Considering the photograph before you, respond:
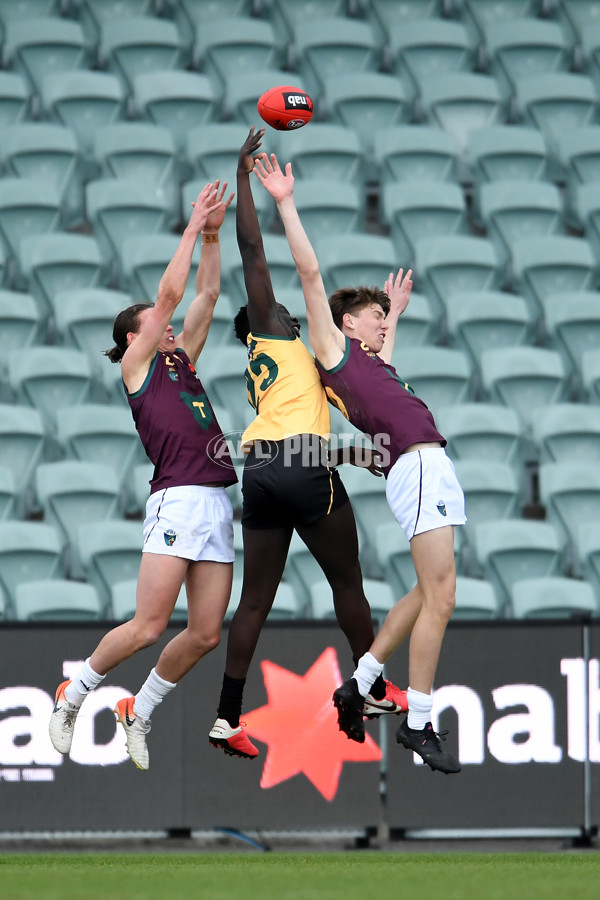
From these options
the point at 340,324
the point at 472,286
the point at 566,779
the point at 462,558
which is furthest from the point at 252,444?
the point at 472,286

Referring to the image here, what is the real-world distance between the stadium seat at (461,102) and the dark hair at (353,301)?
637 cm

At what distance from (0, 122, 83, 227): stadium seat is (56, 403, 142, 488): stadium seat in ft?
8.08

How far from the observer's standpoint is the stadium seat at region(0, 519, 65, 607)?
8.34 m

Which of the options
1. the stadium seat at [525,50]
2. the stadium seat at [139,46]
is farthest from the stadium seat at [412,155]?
the stadium seat at [139,46]

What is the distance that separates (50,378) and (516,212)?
4.30 metres

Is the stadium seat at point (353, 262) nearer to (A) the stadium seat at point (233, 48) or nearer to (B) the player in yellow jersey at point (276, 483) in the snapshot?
(A) the stadium seat at point (233, 48)

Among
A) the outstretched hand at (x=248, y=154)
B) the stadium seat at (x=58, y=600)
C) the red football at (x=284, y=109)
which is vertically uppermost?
the red football at (x=284, y=109)

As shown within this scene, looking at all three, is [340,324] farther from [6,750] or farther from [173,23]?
[173,23]

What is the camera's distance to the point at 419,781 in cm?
718

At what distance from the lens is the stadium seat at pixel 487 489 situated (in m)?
8.85

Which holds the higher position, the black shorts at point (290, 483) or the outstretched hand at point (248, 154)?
the outstretched hand at point (248, 154)

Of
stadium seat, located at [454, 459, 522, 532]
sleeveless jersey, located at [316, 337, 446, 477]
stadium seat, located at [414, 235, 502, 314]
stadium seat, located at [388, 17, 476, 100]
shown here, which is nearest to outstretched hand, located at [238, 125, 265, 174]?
sleeveless jersey, located at [316, 337, 446, 477]

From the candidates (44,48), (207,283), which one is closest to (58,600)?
(207,283)

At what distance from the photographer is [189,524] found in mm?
5395
